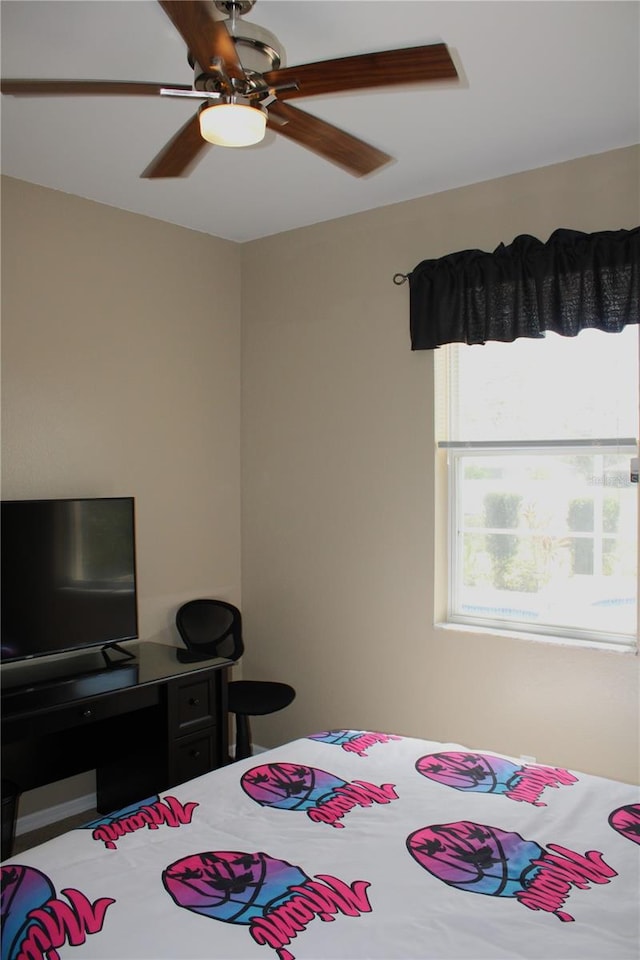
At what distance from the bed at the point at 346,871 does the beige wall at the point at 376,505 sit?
892 mm

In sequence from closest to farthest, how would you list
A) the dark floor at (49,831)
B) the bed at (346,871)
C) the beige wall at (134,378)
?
the bed at (346,871) → the dark floor at (49,831) → the beige wall at (134,378)

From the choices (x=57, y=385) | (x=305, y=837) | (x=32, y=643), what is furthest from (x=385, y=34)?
(x=32, y=643)

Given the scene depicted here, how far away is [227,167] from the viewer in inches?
124

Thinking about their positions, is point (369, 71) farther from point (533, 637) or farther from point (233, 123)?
point (533, 637)

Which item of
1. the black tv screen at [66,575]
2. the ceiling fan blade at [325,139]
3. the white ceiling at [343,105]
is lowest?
the black tv screen at [66,575]

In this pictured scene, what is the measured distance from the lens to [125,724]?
11.1ft

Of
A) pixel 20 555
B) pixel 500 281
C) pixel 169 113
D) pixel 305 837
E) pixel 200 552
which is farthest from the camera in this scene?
pixel 200 552

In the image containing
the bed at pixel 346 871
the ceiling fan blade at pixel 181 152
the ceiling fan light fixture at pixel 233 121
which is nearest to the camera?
the bed at pixel 346 871

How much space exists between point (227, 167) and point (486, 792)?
2.56m

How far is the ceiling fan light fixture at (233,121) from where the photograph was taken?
1827 millimetres

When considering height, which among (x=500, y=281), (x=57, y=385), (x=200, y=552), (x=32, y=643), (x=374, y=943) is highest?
(x=500, y=281)

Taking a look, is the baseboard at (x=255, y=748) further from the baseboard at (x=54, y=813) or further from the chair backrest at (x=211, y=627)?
the baseboard at (x=54, y=813)

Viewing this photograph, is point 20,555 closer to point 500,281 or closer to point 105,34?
point 105,34

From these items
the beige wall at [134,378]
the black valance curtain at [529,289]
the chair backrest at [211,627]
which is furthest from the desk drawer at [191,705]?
the black valance curtain at [529,289]
